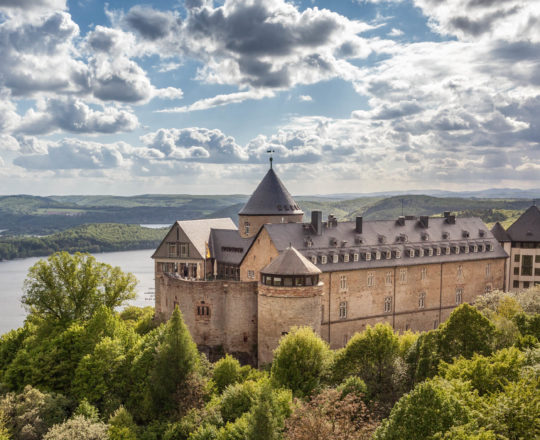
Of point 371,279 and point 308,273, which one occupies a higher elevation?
point 308,273

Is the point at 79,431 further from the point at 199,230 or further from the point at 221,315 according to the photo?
the point at 199,230

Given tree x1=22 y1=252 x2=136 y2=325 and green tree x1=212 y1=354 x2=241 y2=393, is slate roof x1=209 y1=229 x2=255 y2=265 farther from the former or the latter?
green tree x1=212 y1=354 x2=241 y2=393

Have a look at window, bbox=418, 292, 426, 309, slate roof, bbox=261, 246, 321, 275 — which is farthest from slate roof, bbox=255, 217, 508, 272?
window, bbox=418, 292, 426, 309

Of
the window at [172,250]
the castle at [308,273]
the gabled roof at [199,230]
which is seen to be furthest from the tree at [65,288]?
the window at [172,250]

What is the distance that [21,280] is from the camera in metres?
136

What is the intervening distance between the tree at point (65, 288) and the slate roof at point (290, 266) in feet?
78.1

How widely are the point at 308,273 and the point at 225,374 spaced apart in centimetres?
1072

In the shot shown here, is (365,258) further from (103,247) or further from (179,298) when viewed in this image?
(103,247)

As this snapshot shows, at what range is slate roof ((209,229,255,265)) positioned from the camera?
57.9 m

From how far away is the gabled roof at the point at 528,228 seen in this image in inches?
2569

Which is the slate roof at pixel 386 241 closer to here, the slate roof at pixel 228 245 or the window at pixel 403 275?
the window at pixel 403 275

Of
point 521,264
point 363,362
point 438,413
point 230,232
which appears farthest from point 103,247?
point 438,413

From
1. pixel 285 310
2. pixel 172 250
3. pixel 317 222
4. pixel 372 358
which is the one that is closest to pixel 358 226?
pixel 317 222

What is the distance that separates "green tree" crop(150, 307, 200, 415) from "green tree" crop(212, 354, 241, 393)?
84.3 inches
